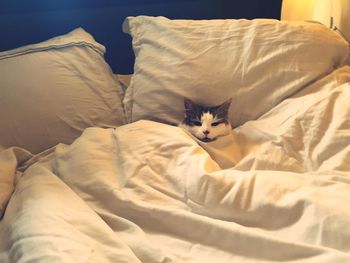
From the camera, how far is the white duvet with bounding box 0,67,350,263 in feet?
2.48

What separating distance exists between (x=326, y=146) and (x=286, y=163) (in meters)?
0.10

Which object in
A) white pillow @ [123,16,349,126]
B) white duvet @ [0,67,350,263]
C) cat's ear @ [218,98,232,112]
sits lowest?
white duvet @ [0,67,350,263]

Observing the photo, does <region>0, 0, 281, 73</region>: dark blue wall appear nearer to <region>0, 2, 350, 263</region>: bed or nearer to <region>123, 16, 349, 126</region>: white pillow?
<region>0, 2, 350, 263</region>: bed

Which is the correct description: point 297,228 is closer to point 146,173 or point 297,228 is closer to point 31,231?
point 146,173

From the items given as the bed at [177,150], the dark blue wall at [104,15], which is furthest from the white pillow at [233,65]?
the dark blue wall at [104,15]

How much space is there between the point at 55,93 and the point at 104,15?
1.41 ft

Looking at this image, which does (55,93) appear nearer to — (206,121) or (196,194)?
(206,121)

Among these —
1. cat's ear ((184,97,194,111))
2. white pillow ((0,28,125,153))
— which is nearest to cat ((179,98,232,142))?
cat's ear ((184,97,194,111))

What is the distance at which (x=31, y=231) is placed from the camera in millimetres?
776

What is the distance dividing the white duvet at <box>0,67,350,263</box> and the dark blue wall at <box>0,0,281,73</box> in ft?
1.66

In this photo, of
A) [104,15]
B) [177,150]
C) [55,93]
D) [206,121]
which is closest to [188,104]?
[206,121]

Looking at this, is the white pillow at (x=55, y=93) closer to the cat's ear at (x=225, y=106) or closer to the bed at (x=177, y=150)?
the bed at (x=177, y=150)

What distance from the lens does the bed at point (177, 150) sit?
0.78 metres

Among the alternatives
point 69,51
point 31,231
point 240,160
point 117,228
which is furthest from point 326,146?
point 69,51
